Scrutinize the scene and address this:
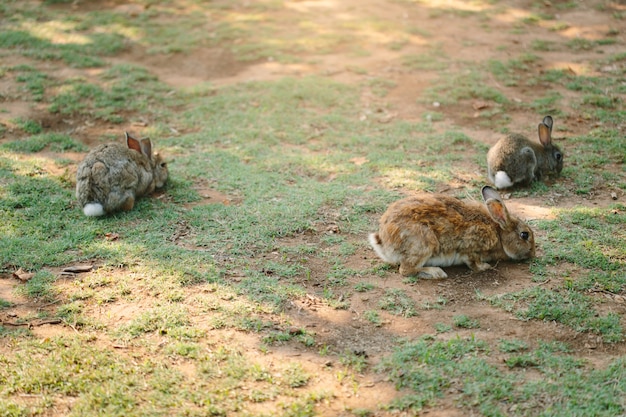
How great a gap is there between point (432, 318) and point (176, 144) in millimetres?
4981

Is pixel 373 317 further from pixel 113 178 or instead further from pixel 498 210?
pixel 113 178

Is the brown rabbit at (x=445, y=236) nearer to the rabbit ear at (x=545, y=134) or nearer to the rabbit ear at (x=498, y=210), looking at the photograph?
the rabbit ear at (x=498, y=210)

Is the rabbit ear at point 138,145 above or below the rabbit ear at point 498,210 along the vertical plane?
above

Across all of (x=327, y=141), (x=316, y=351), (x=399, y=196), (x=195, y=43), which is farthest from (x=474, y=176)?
(x=195, y=43)

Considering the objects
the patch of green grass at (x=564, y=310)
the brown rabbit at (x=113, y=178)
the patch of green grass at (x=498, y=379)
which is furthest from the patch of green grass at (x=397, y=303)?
the brown rabbit at (x=113, y=178)

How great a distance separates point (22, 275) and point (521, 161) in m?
5.21

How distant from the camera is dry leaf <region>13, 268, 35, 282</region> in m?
5.38

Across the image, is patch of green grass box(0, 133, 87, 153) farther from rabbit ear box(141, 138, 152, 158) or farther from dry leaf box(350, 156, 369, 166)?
dry leaf box(350, 156, 369, 166)

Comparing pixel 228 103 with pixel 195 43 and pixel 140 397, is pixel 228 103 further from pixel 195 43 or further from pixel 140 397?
pixel 140 397

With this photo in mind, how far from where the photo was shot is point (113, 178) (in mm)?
6520

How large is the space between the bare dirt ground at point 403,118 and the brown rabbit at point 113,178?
0.74 metres

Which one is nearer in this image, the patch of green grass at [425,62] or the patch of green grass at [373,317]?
the patch of green grass at [373,317]

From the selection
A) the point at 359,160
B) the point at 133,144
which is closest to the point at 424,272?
A: the point at 359,160

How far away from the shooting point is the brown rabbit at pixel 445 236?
5227mm
